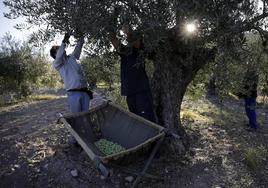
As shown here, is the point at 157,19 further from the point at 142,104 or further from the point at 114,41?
the point at 142,104

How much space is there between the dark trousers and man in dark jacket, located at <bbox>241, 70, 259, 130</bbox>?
240 cm

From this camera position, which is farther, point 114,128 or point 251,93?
point 251,93

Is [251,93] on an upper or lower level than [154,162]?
upper

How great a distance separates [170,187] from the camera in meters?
6.34

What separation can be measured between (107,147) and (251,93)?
497cm

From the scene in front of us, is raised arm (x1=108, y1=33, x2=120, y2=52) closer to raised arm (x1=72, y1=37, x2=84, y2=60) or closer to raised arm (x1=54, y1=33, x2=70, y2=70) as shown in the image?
raised arm (x1=72, y1=37, x2=84, y2=60)

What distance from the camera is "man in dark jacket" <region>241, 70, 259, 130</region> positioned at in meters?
8.16

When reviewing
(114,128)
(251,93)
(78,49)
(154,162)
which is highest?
(78,49)

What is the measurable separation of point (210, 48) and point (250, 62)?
806mm

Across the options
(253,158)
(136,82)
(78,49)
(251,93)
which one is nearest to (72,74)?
(78,49)

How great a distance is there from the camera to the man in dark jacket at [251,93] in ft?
26.8

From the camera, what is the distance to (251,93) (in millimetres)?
9945

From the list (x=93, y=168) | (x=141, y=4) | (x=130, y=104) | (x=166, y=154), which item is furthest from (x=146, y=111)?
(x=141, y=4)

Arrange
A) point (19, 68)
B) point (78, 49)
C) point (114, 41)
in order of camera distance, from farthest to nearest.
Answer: point (19, 68), point (78, 49), point (114, 41)
